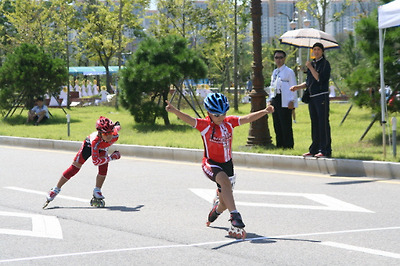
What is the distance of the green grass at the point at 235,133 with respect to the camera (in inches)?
566

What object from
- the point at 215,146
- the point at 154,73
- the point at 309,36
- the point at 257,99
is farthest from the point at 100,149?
the point at 154,73

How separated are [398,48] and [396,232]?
886 centimetres

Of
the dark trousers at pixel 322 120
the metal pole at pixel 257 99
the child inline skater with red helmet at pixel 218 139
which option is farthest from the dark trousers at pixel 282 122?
the child inline skater with red helmet at pixel 218 139

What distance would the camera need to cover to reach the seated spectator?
26.2 metres

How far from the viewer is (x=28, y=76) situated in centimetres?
2698

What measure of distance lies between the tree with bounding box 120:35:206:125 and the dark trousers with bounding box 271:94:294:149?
716 cm

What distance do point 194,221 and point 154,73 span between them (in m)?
13.3

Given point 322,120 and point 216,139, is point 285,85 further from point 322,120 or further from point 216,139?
point 216,139

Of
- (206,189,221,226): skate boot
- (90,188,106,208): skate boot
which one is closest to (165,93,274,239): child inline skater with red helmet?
(206,189,221,226): skate boot

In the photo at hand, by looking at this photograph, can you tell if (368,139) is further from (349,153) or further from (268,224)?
(268,224)

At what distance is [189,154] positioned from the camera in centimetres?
1541

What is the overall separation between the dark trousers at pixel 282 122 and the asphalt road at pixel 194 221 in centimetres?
148

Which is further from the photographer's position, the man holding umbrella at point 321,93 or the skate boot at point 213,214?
the man holding umbrella at point 321,93

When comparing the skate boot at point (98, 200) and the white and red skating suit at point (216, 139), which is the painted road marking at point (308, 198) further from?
the white and red skating suit at point (216, 139)
